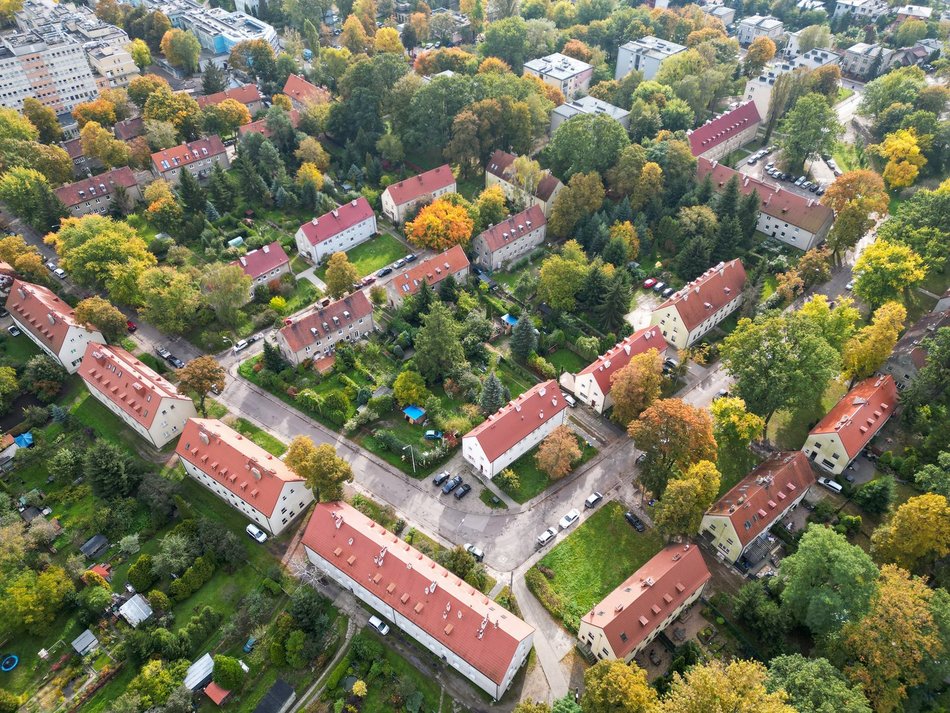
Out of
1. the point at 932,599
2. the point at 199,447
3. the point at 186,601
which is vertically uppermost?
the point at 932,599

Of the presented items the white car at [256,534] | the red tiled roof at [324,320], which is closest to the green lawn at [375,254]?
the red tiled roof at [324,320]

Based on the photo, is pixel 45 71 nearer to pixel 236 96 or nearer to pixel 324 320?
pixel 236 96

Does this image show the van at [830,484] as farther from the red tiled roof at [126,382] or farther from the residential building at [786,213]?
the red tiled roof at [126,382]

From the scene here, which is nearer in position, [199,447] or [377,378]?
[199,447]

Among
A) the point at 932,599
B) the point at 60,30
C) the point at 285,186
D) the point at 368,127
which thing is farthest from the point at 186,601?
the point at 60,30

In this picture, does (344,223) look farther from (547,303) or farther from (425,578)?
(425,578)

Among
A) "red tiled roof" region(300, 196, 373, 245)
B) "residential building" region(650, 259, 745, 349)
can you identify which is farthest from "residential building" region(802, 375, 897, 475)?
"red tiled roof" region(300, 196, 373, 245)
